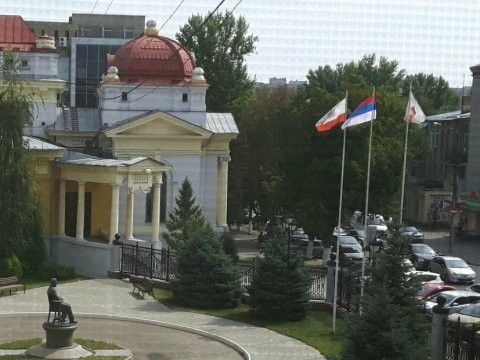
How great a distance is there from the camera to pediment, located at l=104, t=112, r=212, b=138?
36.9 ft

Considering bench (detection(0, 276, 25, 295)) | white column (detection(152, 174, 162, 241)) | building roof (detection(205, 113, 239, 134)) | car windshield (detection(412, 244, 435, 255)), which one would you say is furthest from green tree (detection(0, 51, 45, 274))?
car windshield (detection(412, 244, 435, 255))

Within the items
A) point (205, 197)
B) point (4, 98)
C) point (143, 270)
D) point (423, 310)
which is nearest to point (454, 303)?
point (423, 310)

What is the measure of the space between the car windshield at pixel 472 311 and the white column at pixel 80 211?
191 inches

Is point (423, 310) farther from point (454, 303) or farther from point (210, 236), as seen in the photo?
point (210, 236)

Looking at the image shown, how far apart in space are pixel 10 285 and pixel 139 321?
1.73 metres

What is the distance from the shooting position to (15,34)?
12047 mm

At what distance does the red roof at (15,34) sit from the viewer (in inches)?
468

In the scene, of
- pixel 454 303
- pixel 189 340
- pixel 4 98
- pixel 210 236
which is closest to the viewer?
pixel 189 340

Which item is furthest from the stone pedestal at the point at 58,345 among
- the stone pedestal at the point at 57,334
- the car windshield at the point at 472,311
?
the car windshield at the point at 472,311

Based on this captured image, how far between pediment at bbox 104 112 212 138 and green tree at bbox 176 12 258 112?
5.59 meters

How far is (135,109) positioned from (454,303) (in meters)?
5.67

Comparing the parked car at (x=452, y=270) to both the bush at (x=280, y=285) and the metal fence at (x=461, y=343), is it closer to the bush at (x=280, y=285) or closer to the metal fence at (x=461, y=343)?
the bush at (x=280, y=285)

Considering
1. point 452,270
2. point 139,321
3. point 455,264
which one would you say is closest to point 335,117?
point 139,321

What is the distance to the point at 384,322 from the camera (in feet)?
17.1
